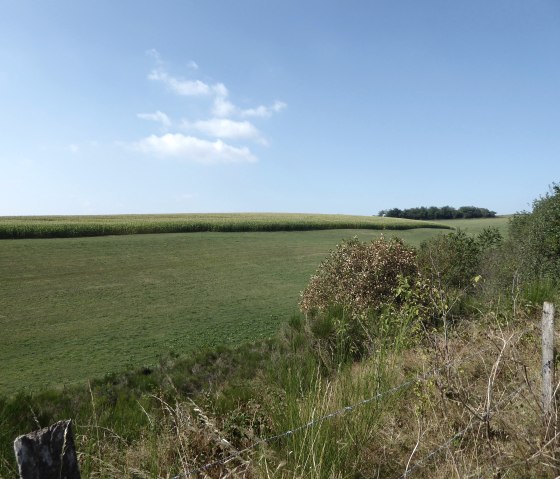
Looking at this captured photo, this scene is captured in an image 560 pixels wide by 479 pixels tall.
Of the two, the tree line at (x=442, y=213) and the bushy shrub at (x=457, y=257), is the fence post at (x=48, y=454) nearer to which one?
the bushy shrub at (x=457, y=257)

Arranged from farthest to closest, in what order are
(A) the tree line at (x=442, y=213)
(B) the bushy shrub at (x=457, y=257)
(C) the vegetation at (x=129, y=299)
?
(A) the tree line at (x=442, y=213)
(B) the bushy shrub at (x=457, y=257)
(C) the vegetation at (x=129, y=299)

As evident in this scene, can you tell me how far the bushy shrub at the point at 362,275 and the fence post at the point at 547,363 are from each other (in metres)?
5.44

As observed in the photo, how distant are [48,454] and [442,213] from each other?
256 feet

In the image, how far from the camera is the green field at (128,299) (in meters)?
10.6

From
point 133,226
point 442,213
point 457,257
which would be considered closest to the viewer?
point 457,257

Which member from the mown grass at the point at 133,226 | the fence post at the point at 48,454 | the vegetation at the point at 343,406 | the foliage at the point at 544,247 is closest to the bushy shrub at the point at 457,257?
the foliage at the point at 544,247

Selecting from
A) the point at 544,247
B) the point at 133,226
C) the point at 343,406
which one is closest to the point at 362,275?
the point at 544,247

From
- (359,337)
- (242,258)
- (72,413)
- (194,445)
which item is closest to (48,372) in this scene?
(72,413)

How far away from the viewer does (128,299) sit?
15930 mm

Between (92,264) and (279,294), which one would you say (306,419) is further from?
(92,264)

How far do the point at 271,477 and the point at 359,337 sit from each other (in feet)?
15.7

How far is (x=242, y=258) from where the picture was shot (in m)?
24.5

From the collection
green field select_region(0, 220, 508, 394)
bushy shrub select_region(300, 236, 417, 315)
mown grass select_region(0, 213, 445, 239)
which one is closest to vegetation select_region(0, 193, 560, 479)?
bushy shrub select_region(300, 236, 417, 315)

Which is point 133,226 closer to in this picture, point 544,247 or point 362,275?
point 362,275
